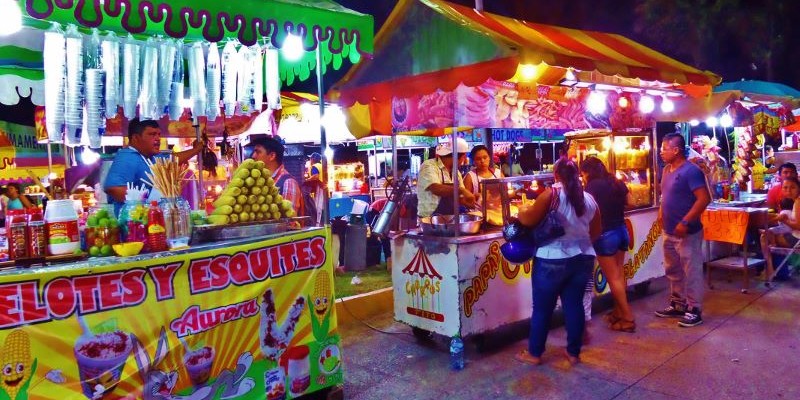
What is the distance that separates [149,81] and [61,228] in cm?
124

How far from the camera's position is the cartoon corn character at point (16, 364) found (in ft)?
9.87

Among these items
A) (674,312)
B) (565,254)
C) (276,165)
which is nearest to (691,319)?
(674,312)

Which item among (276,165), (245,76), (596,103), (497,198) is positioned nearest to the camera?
(245,76)

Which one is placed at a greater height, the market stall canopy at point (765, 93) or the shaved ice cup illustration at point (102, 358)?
the market stall canopy at point (765, 93)

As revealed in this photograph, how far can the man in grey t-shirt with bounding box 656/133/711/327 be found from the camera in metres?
5.83

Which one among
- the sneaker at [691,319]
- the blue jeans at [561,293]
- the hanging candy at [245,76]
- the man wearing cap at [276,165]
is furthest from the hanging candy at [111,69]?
the sneaker at [691,319]

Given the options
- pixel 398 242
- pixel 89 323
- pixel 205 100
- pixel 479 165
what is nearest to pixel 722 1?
pixel 479 165

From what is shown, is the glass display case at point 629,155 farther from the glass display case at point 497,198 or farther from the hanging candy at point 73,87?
the hanging candy at point 73,87

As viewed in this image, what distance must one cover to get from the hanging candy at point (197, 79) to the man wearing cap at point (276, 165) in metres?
1.17

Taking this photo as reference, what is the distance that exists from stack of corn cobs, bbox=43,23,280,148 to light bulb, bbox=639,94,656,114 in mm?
4996

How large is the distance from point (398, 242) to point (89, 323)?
3.01m

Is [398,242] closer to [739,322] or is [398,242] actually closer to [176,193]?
[176,193]

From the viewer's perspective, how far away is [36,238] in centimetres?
341

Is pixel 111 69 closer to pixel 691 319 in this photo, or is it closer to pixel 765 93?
pixel 691 319
